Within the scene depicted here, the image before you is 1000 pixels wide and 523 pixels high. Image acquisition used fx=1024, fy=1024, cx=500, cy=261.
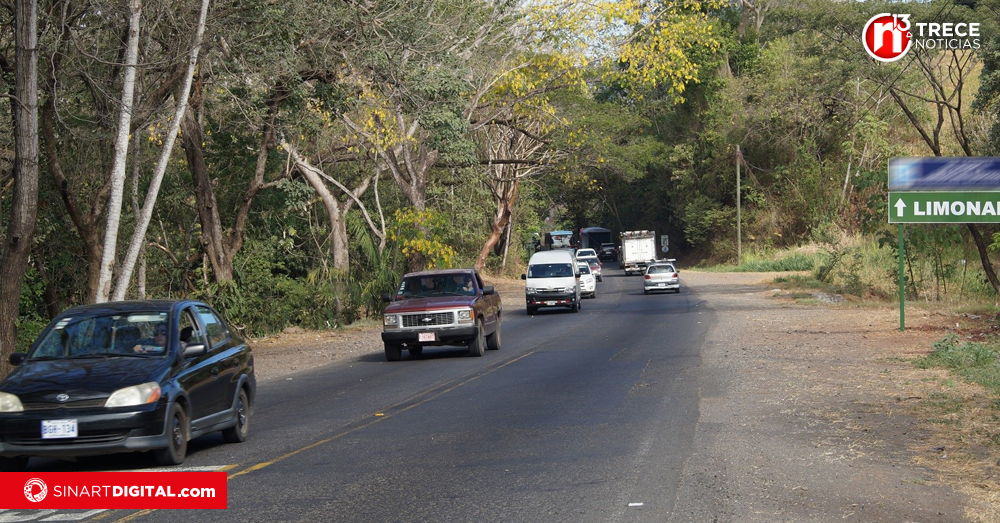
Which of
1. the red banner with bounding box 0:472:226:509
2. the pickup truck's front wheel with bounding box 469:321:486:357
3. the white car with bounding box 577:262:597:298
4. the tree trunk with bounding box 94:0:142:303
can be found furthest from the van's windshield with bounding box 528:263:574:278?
the red banner with bounding box 0:472:226:509

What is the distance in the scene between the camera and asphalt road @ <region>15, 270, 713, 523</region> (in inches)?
312

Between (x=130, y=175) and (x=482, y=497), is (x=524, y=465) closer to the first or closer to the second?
(x=482, y=497)

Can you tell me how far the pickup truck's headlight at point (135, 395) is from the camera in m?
9.14

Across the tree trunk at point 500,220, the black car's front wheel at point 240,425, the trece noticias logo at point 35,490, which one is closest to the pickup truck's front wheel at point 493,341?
the black car's front wheel at point 240,425

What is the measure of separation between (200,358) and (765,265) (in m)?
60.0

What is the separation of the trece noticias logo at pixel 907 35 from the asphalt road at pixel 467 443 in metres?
15.7

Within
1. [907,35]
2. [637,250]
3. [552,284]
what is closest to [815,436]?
[907,35]

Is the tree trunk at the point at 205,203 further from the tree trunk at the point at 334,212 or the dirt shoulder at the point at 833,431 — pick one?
the tree trunk at the point at 334,212

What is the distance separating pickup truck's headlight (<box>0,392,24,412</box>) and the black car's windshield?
854 millimetres

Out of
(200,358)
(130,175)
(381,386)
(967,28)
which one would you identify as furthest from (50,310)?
(967,28)

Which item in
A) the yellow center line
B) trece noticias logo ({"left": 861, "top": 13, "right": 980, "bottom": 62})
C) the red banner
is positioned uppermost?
trece noticias logo ({"left": 861, "top": 13, "right": 980, "bottom": 62})

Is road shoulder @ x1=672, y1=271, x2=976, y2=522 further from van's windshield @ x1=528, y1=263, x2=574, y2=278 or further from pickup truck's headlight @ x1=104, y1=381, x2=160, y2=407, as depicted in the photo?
van's windshield @ x1=528, y1=263, x2=574, y2=278

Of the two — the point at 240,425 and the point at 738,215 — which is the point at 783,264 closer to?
the point at 738,215

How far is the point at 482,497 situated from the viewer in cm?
823
